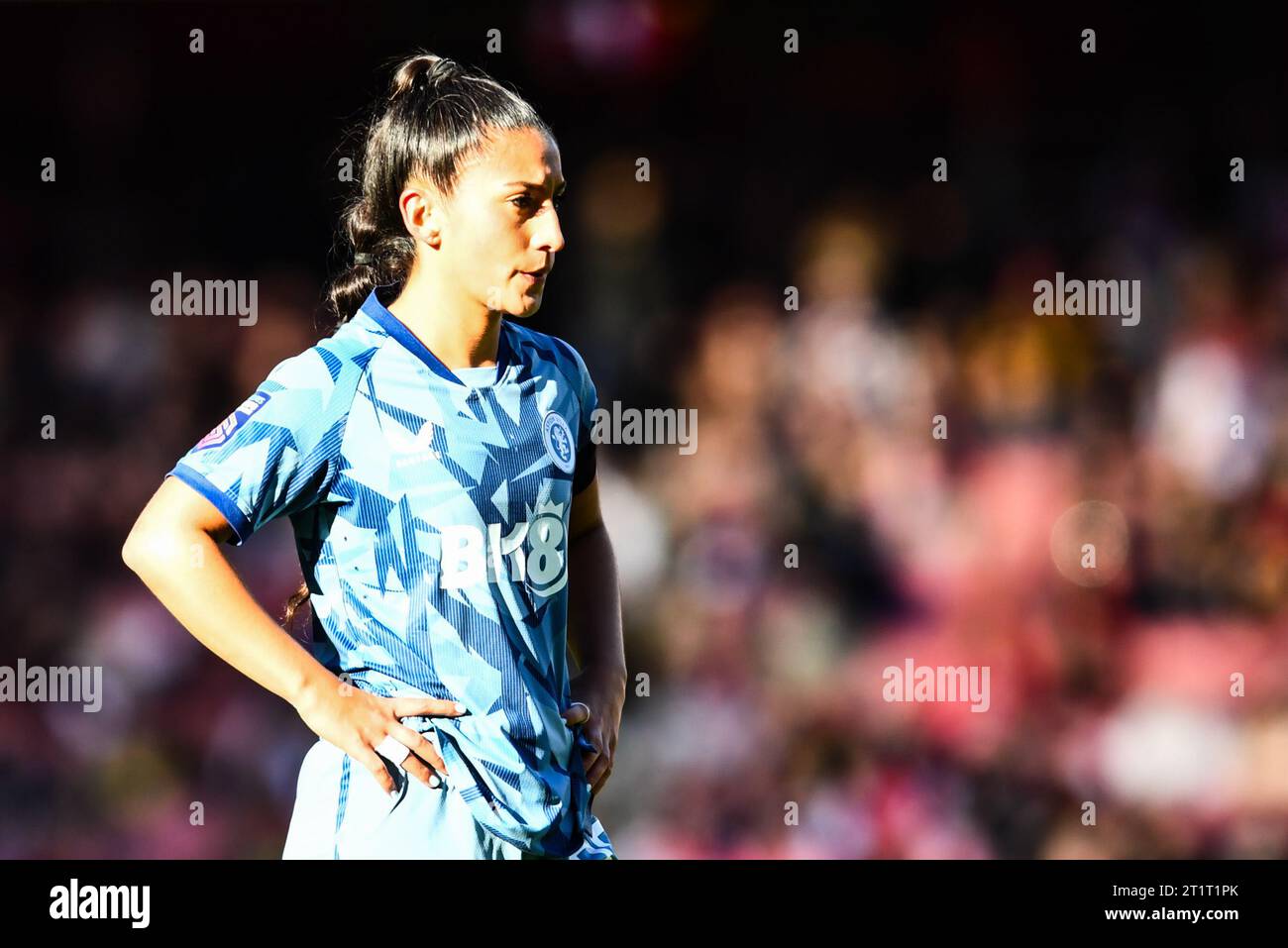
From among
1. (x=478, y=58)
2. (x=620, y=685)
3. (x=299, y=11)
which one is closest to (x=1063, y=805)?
(x=620, y=685)

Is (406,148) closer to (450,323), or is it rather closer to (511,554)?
(450,323)

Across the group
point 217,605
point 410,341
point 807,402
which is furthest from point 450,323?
point 807,402

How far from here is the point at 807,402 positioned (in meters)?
5.52

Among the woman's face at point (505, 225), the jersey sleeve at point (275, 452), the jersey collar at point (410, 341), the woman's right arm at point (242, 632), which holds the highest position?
the woman's face at point (505, 225)

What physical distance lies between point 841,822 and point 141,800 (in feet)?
7.83

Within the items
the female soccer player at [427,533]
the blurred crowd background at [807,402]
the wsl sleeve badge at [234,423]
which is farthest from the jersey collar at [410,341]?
the blurred crowd background at [807,402]

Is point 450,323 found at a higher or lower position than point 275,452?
higher

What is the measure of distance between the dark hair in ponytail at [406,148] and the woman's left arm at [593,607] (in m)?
0.51

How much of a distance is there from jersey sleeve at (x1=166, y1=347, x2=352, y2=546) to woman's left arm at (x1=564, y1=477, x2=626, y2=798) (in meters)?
0.56

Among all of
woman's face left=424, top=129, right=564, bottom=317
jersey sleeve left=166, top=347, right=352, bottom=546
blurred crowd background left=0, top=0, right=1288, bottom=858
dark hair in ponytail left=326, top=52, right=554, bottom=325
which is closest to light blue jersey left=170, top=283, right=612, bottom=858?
jersey sleeve left=166, top=347, right=352, bottom=546

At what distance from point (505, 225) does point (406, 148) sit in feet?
0.84

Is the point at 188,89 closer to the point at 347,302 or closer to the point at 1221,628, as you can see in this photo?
the point at 347,302

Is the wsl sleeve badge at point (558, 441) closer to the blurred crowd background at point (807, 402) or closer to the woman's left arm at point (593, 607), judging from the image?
the woman's left arm at point (593, 607)

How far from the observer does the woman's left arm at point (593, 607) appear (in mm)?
2605
